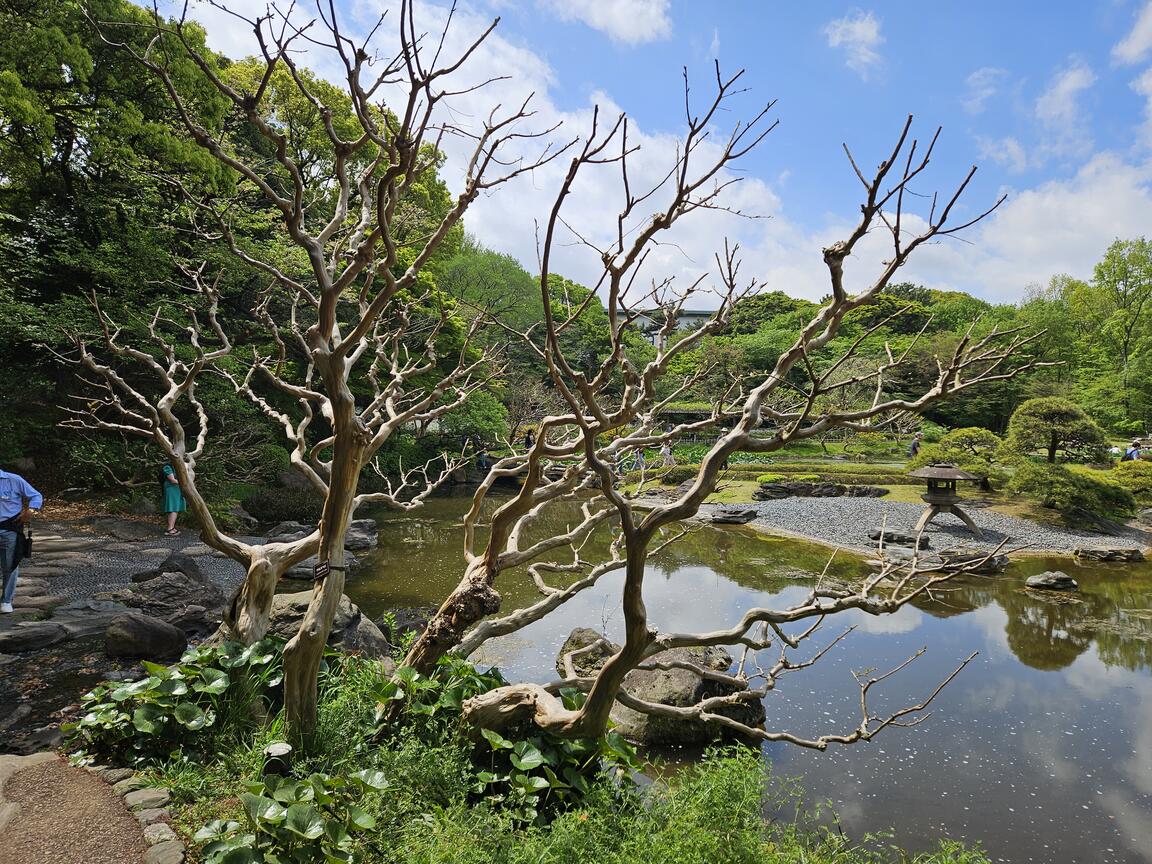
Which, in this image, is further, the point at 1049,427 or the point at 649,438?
the point at 1049,427

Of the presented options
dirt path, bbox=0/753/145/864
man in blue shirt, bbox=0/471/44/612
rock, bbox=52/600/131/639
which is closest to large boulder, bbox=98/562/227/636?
rock, bbox=52/600/131/639

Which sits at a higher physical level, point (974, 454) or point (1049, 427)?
point (1049, 427)

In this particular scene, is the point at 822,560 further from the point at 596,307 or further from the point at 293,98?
the point at 596,307

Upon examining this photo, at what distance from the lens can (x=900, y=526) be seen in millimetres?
15477

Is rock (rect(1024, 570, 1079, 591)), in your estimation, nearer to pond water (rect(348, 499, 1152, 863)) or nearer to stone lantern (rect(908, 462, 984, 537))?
pond water (rect(348, 499, 1152, 863))

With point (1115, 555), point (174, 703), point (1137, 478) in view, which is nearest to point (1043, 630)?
point (1115, 555)

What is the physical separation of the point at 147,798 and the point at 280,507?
1187 cm

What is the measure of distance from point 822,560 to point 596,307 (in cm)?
2658

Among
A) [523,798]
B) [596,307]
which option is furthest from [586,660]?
[596,307]

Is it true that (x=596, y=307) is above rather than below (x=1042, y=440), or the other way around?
above

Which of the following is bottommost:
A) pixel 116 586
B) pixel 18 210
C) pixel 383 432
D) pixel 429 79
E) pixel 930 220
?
pixel 116 586

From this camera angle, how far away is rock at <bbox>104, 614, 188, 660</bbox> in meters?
6.07

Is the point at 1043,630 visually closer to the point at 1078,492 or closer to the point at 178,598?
the point at 1078,492

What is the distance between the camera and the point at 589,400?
2459 mm
